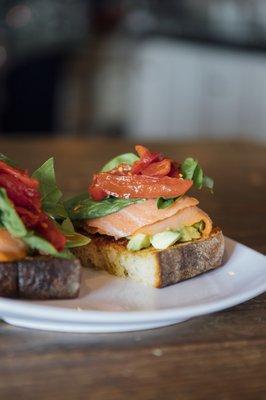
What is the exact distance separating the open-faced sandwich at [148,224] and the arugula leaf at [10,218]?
0.26m

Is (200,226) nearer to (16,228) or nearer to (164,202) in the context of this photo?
(164,202)

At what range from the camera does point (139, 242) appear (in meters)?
1.29

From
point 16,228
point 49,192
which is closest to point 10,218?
point 16,228

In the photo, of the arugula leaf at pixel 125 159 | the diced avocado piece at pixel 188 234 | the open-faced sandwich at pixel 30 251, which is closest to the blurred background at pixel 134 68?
the arugula leaf at pixel 125 159

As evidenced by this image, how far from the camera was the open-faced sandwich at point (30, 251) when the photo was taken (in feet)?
3.52

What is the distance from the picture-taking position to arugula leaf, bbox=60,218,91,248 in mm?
1209

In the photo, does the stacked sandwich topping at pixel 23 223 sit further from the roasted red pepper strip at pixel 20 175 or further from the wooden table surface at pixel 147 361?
the wooden table surface at pixel 147 361

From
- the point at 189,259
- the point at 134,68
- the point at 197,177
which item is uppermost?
the point at 197,177

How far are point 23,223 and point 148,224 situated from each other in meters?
0.27

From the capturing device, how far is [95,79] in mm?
7059

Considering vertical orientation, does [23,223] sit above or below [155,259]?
above

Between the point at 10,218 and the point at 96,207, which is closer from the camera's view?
the point at 10,218

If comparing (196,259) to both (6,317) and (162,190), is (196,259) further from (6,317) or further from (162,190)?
(6,317)

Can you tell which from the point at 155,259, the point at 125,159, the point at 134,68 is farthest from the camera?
the point at 134,68
